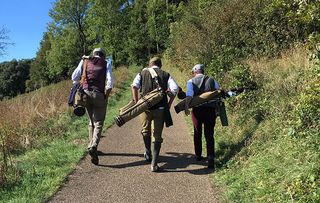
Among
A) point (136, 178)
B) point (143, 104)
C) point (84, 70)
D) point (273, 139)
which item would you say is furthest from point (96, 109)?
point (273, 139)

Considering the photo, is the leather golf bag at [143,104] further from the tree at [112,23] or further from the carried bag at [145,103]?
the tree at [112,23]

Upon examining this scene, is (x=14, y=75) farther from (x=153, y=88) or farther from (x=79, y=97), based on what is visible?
(x=153, y=88)

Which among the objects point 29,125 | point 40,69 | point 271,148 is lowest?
point 271,148

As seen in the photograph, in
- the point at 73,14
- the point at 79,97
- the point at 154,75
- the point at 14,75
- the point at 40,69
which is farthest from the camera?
the point at 14,75

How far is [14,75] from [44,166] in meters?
82.0

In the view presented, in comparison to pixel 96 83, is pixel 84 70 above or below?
above

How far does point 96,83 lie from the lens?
782 centimetres

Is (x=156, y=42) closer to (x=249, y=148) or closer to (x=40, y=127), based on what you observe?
(x=40, y=127)

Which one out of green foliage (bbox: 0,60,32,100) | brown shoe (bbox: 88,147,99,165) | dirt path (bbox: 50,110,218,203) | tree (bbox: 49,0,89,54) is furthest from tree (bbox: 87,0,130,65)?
green foliage (bbox: 0,60,32,100)

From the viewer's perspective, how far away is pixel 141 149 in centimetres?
897

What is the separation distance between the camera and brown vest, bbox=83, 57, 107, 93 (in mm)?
7766

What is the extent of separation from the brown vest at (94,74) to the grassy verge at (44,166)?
1.42 m

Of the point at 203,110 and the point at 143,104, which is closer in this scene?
the point at 143,104

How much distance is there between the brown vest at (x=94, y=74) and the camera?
777 centimetres
